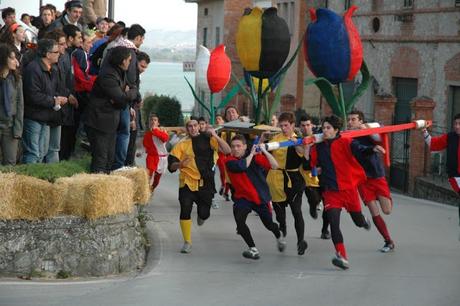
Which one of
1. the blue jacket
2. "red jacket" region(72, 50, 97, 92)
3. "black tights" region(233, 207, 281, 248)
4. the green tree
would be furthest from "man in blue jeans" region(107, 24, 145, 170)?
the green tree

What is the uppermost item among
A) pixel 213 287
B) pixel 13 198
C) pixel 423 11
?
pixel 423 11

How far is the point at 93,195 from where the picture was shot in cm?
1330

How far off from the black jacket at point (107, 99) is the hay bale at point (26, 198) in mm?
2172

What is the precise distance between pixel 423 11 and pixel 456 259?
1875cm

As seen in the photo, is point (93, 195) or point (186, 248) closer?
point (93, 195)

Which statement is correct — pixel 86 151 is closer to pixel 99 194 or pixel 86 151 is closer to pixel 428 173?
pixel 99 194

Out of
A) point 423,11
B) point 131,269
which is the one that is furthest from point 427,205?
point 423,11

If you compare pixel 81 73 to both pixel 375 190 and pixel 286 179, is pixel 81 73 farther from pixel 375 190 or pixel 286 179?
pixel 375 190

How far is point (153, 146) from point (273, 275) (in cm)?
676

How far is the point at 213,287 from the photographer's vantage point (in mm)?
13148

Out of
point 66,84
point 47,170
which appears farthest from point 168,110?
point 47,170

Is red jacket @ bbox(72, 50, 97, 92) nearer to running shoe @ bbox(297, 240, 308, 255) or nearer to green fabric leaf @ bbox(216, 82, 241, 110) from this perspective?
running shoe @ bbox(297, 240, 308, 255)

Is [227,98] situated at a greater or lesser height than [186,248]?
greater

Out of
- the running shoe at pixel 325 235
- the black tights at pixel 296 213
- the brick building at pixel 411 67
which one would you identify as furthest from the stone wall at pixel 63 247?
the brick building at pixel 411 67
